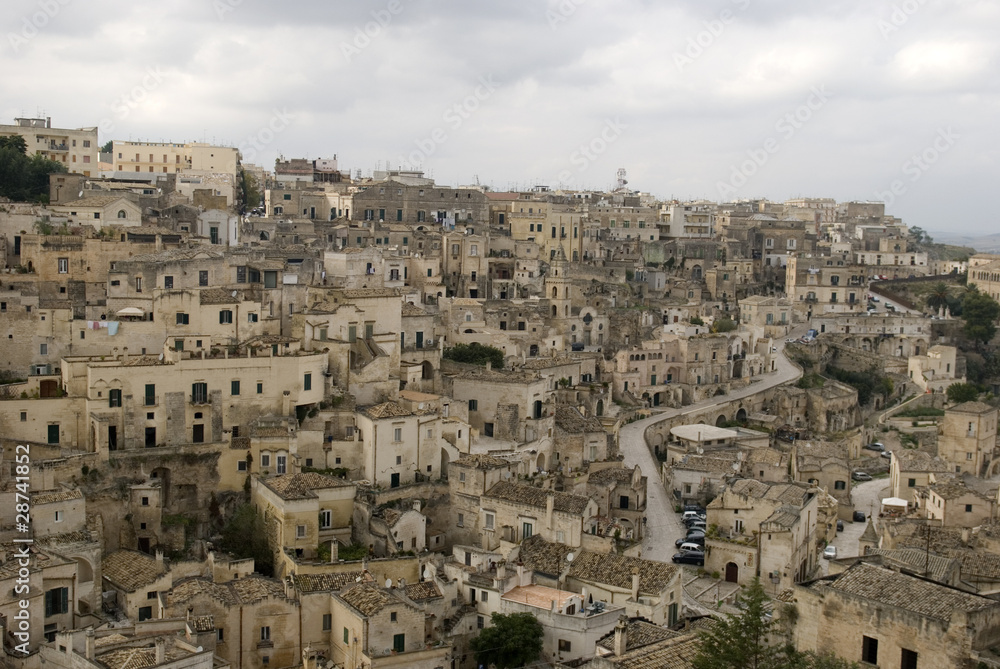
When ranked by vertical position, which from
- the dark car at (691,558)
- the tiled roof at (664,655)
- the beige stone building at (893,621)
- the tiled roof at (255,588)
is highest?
the beige stone building at (893,621)

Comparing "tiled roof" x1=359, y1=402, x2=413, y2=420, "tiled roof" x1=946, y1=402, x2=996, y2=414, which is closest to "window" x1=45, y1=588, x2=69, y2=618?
"tiled roof" x1=359, y1=402, x2=413, y2=420

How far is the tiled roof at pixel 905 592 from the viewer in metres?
18.2

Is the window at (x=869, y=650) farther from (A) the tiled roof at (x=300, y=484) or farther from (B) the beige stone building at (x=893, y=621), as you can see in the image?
(A) the tiled roof at (x=300, y=484)

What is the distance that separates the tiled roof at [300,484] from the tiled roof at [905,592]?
50.2ft

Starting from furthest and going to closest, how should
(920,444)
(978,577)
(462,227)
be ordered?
(462,227) < (920,444) < (978,577)

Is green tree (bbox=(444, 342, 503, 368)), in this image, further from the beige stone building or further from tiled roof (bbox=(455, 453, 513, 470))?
the beige stone building

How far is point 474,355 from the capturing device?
1713 inches

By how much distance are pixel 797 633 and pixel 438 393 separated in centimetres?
2197

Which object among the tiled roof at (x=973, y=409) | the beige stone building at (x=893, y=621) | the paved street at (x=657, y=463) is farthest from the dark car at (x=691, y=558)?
the tiled roof at (x=973, y=409)

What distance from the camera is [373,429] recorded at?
3356cm

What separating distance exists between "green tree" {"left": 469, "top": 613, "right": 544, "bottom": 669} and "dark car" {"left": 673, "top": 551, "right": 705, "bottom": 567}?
8945mm

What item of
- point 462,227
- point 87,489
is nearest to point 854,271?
point 462,227

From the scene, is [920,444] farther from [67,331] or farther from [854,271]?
[67,331]

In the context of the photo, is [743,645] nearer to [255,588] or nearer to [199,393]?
[255,588]
